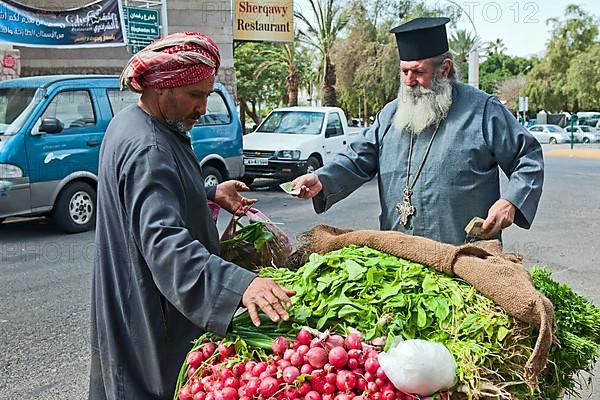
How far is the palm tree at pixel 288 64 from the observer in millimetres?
31969

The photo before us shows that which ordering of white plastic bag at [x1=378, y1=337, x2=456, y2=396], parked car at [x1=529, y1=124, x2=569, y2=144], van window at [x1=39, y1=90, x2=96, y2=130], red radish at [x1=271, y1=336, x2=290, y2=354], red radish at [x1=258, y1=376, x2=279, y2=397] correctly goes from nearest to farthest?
white plastic bag at [x1=378, y1=337, x2=456, y2=396]
red radish at [x1=258, y1=376, x2=279, y2=397]
red radish at [x1=271, y1=336, x2=290, y2=354]
van window at [x1=39, y1=90, x2=96, y2=130]
parked car at [x1=529, y1=124, x2=569, y2=144]

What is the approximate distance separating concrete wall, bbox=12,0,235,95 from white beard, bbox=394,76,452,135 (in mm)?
17982

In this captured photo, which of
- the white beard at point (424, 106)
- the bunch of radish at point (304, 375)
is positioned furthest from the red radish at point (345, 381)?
the white beard at point (424, 106)

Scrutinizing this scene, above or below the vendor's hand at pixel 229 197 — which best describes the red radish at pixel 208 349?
below

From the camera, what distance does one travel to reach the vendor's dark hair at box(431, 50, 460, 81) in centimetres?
343

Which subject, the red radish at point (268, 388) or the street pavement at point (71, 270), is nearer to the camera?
the red radish at point (268, 388)

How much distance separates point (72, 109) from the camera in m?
10.2

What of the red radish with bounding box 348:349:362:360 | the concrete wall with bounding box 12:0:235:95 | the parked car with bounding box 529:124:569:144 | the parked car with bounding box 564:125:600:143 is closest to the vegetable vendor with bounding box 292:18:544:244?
the red radish with bounding box 348:349:362:360

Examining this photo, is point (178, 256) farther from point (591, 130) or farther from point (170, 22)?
point (591, 130)

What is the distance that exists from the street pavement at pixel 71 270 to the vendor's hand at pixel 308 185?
2302mm

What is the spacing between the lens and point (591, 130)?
4772 cm

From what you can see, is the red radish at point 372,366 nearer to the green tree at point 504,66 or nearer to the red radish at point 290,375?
the red radish at point 290,375

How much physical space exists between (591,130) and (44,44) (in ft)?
132

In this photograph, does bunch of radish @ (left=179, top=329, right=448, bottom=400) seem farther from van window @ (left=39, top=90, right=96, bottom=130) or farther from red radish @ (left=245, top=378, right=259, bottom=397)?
van window @ (left=39, top=90, right=96, bottom=130)
